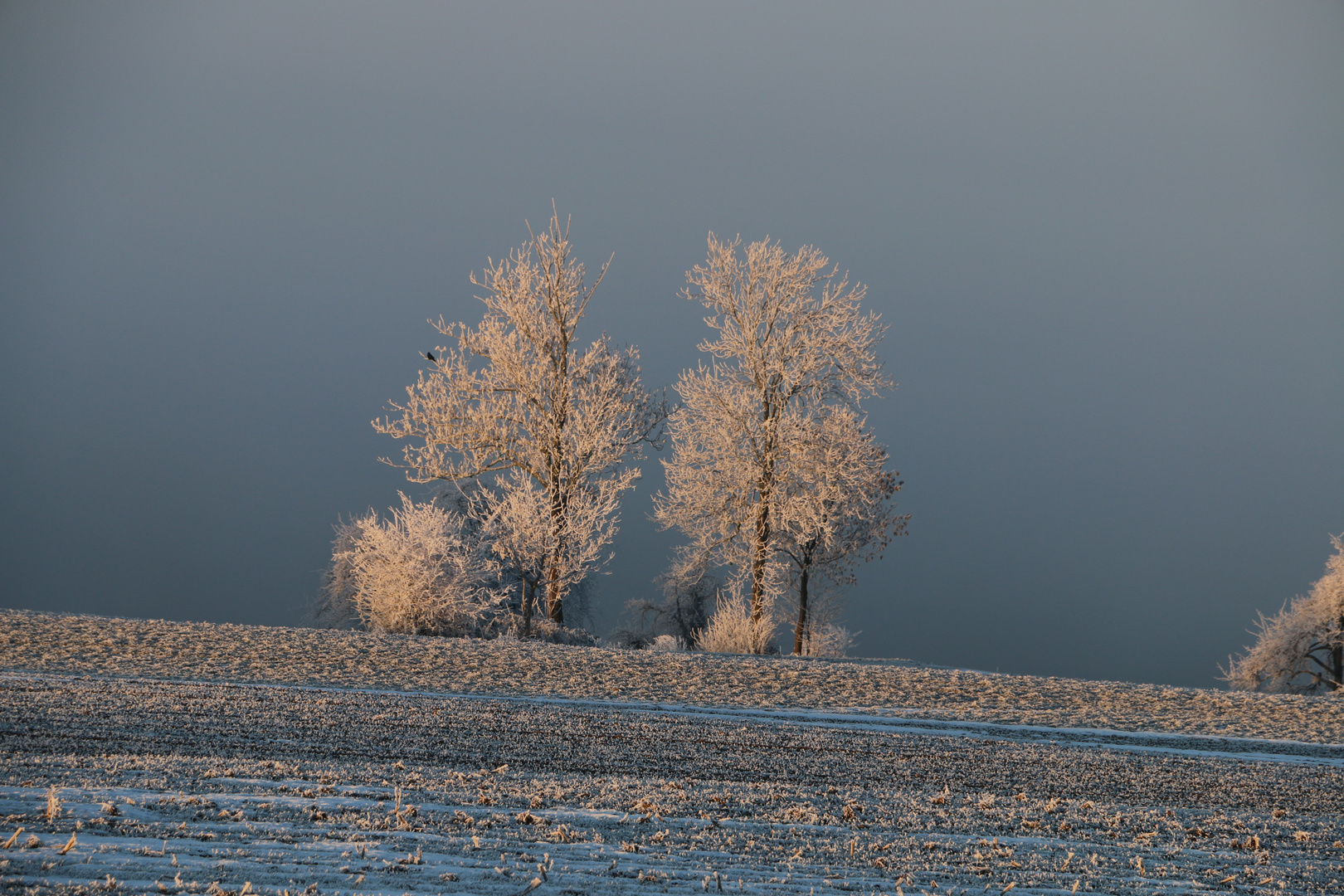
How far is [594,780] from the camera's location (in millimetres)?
6848

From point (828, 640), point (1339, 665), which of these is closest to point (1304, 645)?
point (1339, 665)

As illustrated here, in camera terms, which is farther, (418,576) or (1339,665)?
(1339,665)

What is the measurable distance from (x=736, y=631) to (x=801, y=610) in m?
5.20

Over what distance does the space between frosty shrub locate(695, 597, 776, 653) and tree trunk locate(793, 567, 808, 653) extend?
275 centimetres

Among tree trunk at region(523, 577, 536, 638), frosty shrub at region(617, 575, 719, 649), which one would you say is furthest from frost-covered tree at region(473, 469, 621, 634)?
frosty shrub at region(617, 575, 719, 649)

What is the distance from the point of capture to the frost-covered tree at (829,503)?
23891 millimetres

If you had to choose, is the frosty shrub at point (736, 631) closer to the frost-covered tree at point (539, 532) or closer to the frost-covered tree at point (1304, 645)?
the frost-covered tree at point (539, 532)

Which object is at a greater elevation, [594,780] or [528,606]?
[528,606]

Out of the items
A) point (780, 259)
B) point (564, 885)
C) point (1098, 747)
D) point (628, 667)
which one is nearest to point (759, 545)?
point (780, 259)

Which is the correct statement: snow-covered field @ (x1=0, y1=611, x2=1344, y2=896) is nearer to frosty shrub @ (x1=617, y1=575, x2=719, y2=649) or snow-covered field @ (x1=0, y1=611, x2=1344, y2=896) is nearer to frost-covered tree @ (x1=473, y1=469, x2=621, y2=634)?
frost-covered tree @ (x1=473, y1=469, x2=621, y2=634)

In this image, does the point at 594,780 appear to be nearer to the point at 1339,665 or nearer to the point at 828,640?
the point at 828,640

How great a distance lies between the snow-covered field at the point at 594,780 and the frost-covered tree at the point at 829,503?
31.8 feet

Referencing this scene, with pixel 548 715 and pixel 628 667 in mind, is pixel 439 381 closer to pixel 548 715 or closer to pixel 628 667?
pixel 628 667

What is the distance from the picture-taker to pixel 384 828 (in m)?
4.92
